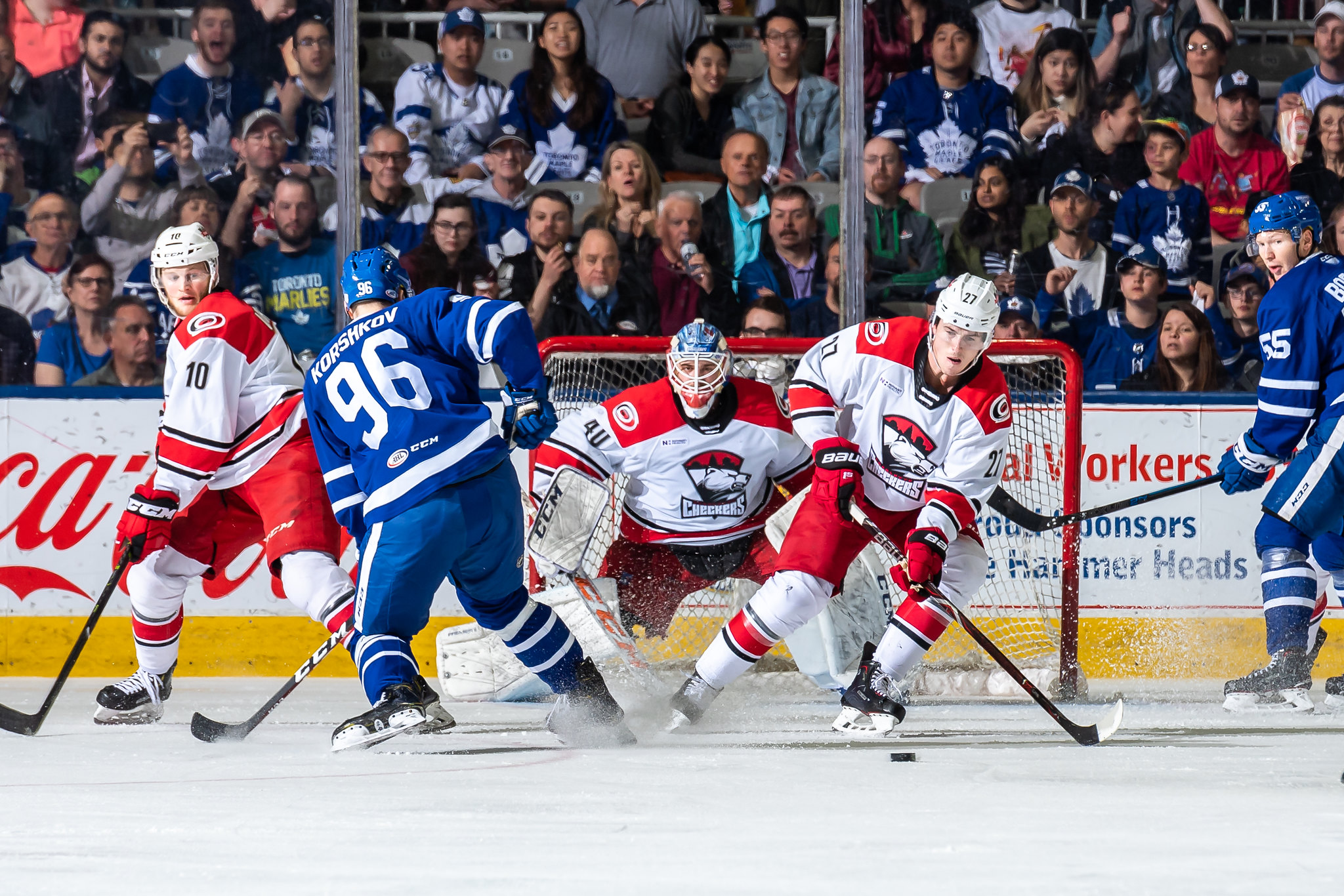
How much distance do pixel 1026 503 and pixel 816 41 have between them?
1.90 m

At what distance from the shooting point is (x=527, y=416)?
290cm

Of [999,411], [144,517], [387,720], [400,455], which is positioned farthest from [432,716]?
[999,411]

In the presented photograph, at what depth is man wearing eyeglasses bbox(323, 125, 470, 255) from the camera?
508 cm

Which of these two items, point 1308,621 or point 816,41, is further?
point 816,41

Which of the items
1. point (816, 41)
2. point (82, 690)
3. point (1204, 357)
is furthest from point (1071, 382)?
point (82, 690)

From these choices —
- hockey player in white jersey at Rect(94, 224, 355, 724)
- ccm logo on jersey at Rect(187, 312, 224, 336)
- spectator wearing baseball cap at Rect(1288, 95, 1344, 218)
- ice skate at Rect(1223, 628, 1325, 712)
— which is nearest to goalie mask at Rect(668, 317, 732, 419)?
hockey player in white jersey at Rect(94, 224, 355, 724)

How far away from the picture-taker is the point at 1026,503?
4.40 meters

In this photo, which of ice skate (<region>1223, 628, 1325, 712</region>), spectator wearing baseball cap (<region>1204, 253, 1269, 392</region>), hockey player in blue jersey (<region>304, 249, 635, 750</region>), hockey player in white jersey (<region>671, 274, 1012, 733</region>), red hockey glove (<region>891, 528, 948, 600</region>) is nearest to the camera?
hockey player in blue jersey (<region>304, 249, 635, 750</region>)

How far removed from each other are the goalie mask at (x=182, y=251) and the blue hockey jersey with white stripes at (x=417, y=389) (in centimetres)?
69

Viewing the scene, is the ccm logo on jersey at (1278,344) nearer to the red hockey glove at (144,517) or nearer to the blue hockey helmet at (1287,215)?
the blue hockey helmet at (1287,215)

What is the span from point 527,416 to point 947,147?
2727 mm

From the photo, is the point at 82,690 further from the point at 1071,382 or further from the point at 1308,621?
the point at 1308,621

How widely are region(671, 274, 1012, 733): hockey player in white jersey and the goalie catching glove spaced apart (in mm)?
698

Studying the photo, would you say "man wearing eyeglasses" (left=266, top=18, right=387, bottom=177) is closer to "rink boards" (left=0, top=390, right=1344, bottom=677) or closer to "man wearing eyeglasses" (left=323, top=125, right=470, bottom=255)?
"man wearing eyeglasses" (left=323, top=125, right=470, bottom=255)
